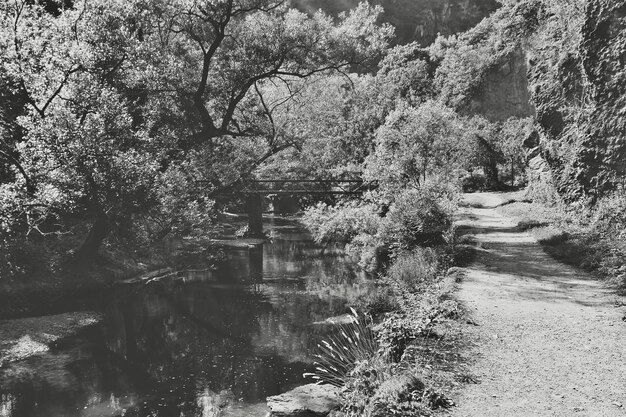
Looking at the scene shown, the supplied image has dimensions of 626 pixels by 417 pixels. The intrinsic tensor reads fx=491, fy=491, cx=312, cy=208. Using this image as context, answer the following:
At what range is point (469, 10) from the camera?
91.9 meters

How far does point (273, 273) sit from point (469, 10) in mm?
85238

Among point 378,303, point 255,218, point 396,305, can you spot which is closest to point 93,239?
point 378,303

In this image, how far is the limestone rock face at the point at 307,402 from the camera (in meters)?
7.73

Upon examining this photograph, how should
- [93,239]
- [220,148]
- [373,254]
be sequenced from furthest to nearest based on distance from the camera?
1. [220,148]
2. [373,254]
3. [93,239]

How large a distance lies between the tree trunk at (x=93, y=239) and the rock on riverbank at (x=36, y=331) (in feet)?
14.4

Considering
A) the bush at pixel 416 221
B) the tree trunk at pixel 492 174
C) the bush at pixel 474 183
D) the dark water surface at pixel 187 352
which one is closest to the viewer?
the dark water surface at pixel 187 352

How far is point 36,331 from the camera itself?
14.5m

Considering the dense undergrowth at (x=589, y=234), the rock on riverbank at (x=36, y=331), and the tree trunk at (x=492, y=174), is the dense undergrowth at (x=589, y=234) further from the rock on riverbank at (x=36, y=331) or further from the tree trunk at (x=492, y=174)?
the tree trunk at (x=492, y=174)

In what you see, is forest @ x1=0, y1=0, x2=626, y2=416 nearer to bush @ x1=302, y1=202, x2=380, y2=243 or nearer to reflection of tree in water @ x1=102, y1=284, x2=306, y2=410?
bush @ x1=302, y1=202, x2=380, y2=243

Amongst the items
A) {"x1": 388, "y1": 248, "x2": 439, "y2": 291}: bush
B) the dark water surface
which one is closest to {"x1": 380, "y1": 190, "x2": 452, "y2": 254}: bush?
{"x1": 388, "y1": 248, "x2": 439, "y2": 291}: bush

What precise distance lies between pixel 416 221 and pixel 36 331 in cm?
1309

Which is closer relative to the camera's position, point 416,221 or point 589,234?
point 589,234

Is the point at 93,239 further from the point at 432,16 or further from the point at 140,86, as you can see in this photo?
the point at 432,16

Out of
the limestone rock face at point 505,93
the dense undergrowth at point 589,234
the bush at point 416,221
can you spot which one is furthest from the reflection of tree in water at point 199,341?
the limestone rock face at point 505,93
